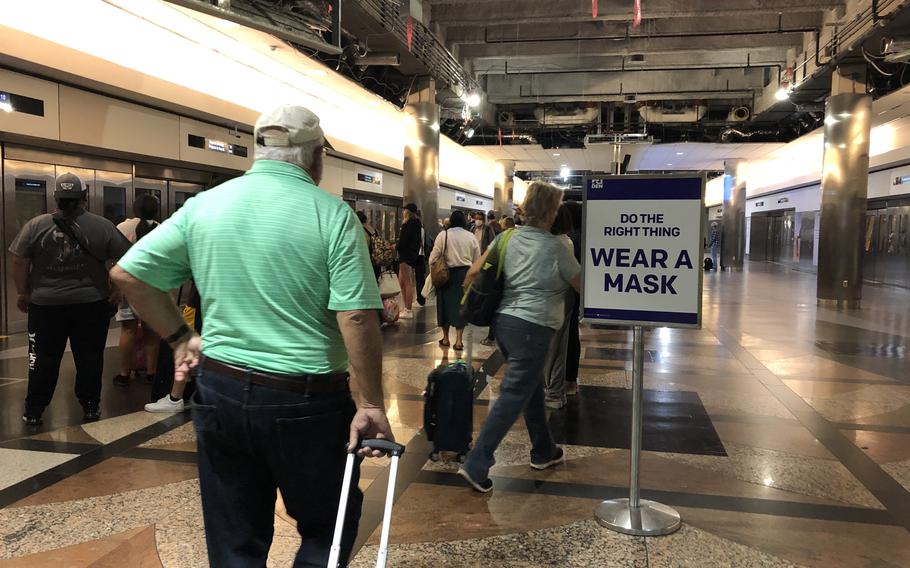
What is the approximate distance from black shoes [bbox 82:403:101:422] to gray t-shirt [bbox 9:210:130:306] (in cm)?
83

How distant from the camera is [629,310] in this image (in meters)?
3.21

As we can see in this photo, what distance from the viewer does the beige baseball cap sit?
6.18 ft

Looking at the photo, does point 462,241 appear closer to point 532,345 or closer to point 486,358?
point 486,358

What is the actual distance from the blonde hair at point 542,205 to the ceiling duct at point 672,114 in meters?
16.4

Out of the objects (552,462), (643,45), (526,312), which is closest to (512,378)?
(526,312)

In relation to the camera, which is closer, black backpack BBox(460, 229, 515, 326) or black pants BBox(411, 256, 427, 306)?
black backpack BBox(460, 229, 515, 326)

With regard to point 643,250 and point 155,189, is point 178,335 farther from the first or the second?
point 155,189

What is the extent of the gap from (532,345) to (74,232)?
3555 millimetres

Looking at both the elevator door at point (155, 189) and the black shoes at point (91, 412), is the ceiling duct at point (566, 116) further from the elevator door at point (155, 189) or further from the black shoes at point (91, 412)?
the black shoes at point (91, 412)

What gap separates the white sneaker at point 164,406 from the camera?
5.28 m

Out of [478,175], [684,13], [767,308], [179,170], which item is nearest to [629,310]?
[179,170]

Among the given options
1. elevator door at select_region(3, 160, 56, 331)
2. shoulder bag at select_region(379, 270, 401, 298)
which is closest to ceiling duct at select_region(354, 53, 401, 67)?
shoulder bag at select_region(379, 270, 401, 298)

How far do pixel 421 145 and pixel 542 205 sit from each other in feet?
32.1

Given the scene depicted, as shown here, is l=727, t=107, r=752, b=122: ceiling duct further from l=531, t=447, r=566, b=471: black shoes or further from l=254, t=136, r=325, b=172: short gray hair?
l=254, t=136, r=325, b=172: short gray hair
